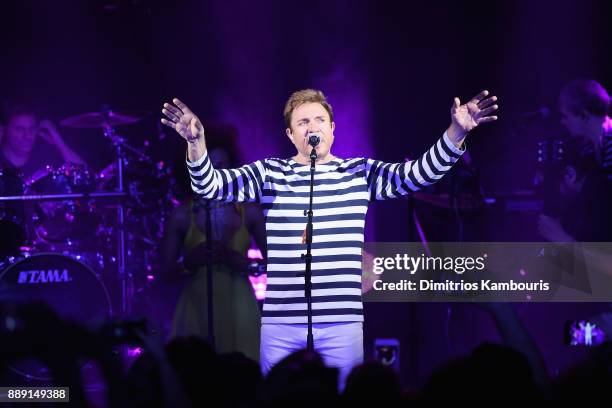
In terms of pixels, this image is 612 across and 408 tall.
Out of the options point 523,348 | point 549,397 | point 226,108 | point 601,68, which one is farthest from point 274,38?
point 549,397

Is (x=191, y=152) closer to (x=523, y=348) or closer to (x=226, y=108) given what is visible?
(x=523, y=348)

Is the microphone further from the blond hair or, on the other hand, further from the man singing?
the blond hair

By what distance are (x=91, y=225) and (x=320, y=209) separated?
4.17 meters

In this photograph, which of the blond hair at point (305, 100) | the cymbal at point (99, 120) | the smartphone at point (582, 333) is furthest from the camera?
the cymbal at point (99, 120)

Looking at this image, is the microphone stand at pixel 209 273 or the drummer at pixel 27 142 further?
the drummer at pixel 27 142

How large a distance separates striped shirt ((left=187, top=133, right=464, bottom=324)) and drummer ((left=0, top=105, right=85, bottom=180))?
4056mm

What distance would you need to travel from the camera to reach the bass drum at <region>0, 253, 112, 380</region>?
7883 millimetres

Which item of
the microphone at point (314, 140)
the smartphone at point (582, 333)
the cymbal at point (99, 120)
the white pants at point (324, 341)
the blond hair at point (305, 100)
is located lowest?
the smartphone at point (582, 333)

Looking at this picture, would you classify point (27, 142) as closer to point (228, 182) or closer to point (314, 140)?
point (228, 182)

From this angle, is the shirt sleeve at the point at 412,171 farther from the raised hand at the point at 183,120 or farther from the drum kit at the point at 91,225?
the drum kit at the point at 91,225

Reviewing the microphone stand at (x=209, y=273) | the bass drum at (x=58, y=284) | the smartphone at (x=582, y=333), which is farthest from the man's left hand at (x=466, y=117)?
the bass drum at (x=58, y=284)

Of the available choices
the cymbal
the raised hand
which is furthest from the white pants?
the cymbal

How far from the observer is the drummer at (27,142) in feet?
29.7

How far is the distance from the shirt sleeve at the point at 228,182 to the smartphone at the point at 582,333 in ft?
8.09
